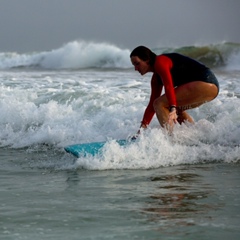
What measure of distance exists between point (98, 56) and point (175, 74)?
78.0 ft

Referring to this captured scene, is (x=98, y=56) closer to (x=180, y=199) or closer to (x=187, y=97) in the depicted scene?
(x=187, y=97)

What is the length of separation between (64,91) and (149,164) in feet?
16.9

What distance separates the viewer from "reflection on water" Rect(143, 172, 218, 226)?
173 inches

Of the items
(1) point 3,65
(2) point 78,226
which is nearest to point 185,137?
(2) point 78,226

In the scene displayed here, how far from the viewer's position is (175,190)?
17.6 ft

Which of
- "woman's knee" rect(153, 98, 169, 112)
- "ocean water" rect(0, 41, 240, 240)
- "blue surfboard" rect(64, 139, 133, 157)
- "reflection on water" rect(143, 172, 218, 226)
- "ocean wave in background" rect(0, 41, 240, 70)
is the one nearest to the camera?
"ocean water" rect(0, 41, 240, 240)

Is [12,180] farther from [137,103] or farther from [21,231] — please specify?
[137,103]

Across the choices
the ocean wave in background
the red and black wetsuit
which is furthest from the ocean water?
the ocean wave in background

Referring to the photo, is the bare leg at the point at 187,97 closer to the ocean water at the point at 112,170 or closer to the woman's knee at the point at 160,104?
the woman's knee at the point at 160,104

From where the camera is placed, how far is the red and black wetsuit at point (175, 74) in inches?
261

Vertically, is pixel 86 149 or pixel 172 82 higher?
pixel 172 82

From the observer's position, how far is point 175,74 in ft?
22.5

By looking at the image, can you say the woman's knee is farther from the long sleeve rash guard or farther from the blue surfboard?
the blue surfboard

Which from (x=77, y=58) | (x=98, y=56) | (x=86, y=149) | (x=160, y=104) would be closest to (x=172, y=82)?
(x=160, y=104)
